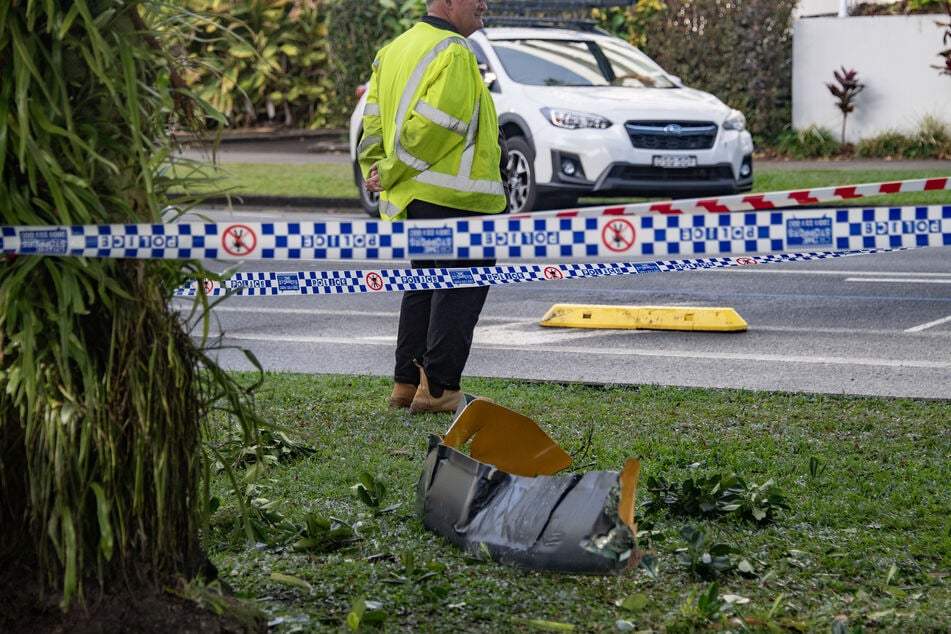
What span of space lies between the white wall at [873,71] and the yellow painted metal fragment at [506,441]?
55.3 ft

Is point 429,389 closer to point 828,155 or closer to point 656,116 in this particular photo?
point 656,116

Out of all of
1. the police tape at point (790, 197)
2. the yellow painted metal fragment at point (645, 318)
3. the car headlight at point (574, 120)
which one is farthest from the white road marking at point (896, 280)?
the police tape at point (790, 197)

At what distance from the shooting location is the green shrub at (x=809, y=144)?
20328 mm

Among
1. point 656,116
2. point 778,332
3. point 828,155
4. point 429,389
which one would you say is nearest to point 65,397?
point 429,389

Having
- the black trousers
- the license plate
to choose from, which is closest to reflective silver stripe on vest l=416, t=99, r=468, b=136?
the black trousers

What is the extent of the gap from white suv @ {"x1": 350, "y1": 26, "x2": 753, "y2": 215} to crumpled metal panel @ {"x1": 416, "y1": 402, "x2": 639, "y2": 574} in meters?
9.76

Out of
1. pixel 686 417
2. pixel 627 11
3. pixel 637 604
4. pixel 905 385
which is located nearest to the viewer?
pixel 637 604

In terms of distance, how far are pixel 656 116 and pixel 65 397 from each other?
38.5ft

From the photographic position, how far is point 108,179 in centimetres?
300

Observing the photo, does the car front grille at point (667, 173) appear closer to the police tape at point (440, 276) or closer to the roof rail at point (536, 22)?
the roof rail at point (536, 22)

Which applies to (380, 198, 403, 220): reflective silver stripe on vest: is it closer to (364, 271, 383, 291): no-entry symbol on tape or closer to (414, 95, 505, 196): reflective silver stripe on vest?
(414, 95, 505, 196): reflective silver stripe on vest

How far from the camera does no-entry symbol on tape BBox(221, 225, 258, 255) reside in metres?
3.62

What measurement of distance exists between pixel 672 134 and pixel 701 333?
6.26 m

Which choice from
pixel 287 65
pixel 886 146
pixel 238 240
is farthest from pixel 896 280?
pixel 287 65
